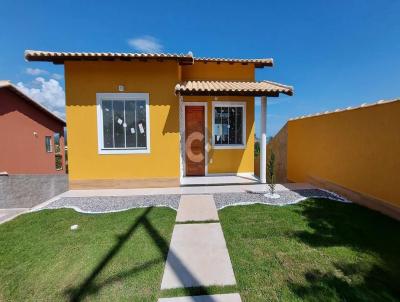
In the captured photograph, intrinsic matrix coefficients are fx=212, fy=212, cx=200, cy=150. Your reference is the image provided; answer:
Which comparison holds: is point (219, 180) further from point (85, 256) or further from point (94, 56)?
point (94, 56)

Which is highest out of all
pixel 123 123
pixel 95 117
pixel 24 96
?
Answer: pixel 24 96

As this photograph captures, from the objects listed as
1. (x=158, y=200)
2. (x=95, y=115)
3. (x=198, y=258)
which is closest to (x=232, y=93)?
(x=158, y=200)

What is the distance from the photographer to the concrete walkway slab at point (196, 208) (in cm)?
570

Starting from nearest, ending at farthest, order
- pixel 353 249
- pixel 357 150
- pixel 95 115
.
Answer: pixel 353 249
pixel 357 150
pixel 95 115

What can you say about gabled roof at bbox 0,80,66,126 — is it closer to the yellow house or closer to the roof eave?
the yellow house

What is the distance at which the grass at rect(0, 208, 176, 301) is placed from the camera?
316cm

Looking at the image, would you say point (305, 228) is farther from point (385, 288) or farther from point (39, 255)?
point (39, 255)

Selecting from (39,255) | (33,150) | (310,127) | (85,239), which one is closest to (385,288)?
(85,239)

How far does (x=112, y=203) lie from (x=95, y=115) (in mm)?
3636

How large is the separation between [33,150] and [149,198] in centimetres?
1103

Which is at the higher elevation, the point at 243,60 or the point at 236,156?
the point at 243,60

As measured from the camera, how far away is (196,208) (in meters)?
6.39

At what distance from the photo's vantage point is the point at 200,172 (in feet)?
34.8

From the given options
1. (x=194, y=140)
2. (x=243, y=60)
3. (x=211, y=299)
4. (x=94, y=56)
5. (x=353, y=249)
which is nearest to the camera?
(x=211, y=299)
